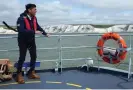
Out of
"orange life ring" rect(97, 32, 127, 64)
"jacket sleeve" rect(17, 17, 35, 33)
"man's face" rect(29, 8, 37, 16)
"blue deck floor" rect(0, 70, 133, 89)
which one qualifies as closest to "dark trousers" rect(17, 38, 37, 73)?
"jacket sleeve" rect(17, 17, 35, 33)

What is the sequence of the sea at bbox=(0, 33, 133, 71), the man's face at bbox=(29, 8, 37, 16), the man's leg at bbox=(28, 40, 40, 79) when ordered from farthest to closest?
1. the sea at bbox=(0, 33, 133, 71)
2. the man's leg at bbox=(28, 40, 40, 79)
3. the man's face at bbox=(29, 8, 37, 16)

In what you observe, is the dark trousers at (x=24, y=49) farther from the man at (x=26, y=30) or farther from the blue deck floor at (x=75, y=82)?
the blue deck floor at (x=75, y=82)

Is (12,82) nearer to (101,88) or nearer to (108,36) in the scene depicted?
(101,88)

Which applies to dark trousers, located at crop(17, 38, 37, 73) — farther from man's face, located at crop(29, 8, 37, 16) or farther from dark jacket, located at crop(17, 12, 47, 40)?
man's face, located at crop(29, 8, 37, 16)

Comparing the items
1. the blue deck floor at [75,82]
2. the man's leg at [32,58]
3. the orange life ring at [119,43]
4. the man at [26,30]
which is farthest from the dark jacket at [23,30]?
the orange life ring at [119,43]

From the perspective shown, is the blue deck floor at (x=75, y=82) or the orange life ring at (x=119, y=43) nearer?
the blue deck floor at (x=75, y=82)

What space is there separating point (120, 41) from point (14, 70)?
2450mm

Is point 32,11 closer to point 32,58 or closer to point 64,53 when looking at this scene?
point 32,58

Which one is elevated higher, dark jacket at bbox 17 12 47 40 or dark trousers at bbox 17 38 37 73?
dark jacket at bbox 17 12 47 40

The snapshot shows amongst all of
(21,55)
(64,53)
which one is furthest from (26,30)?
(64,53)

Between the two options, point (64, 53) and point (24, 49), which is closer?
point (24, 49)

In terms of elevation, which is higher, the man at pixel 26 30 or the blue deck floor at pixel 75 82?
the man at pixel 26 30

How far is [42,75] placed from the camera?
5250 mm

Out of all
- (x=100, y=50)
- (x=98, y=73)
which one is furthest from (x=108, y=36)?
(x=98, y=73)
